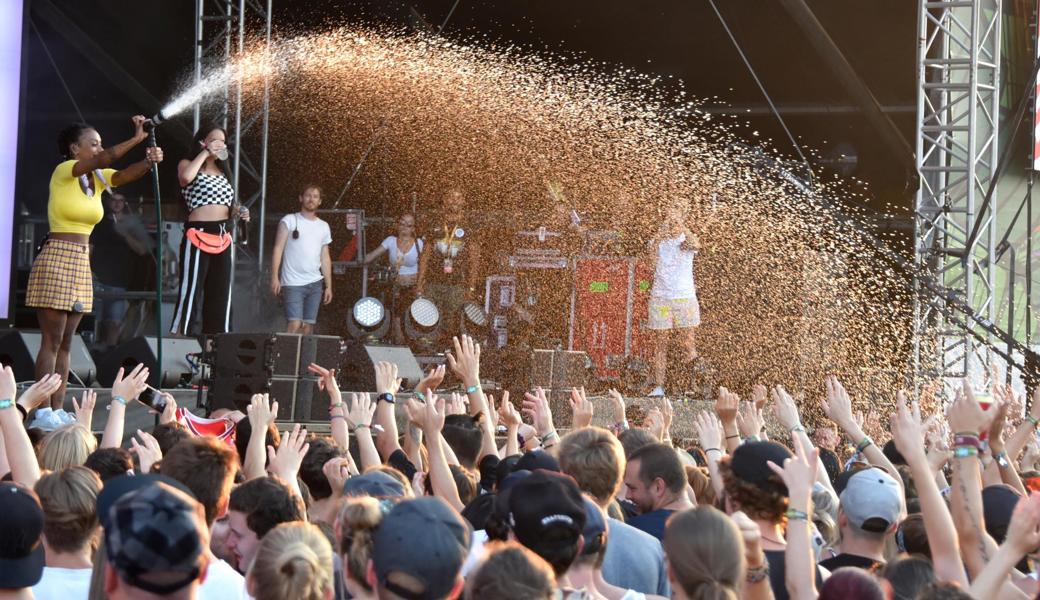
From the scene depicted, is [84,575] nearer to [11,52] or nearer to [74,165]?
[74,165]

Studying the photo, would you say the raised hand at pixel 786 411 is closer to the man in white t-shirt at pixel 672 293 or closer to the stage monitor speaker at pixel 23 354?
the stage monitor speaker at pixel 23 354

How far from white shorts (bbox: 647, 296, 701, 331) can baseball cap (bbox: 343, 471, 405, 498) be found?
8.17 meters

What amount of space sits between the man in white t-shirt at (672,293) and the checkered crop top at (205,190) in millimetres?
3920

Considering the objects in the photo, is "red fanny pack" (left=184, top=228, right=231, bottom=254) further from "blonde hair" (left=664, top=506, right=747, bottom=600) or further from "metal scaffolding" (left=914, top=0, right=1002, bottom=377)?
"blonde hair" (left=664, top=506, right=747, bottom=600)

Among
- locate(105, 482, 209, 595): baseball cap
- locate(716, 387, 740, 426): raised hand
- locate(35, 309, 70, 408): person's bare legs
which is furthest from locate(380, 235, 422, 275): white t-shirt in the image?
locate(105, 482, 209, 595): baseball cap

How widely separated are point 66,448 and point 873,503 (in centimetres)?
253

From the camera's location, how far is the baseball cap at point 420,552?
225cm

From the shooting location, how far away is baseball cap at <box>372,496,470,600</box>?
88.7 inches

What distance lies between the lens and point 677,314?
37.6 feet

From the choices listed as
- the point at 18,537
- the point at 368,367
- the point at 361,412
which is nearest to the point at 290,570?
the point at 18,537

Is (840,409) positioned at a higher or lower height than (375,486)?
higher

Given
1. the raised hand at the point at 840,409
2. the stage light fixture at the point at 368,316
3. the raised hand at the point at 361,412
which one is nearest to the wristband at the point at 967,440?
the raised hand at the point at 840,409

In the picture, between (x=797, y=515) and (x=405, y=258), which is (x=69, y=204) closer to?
(x=797, y=515)

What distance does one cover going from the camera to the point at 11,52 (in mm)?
8703
